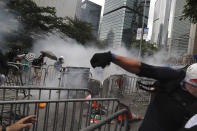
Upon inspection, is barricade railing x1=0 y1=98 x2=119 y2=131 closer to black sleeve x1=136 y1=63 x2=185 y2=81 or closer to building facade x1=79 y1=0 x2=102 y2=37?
black sleeve x1=136 y1=63 x2=185 y2=81

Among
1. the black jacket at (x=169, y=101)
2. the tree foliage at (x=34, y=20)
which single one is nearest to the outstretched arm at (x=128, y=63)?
the black jacket at (x=169, y=101)

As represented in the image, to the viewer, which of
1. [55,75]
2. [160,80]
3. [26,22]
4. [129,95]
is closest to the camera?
[160,80]

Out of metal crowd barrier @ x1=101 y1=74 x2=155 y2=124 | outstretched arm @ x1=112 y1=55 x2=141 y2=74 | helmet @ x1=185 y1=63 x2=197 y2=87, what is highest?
outstretched arm @ x1=112 y1=55 x2=141 y2=74

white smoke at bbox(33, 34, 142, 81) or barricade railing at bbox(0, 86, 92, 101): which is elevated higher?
white smoke at bbox(33, 34, 142, 81)

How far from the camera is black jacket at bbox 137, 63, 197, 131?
1.60 metres

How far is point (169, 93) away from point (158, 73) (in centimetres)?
26

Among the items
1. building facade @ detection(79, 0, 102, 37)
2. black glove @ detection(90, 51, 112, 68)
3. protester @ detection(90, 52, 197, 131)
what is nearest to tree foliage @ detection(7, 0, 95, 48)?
black glove @ detection(90, 51, 112, 68)

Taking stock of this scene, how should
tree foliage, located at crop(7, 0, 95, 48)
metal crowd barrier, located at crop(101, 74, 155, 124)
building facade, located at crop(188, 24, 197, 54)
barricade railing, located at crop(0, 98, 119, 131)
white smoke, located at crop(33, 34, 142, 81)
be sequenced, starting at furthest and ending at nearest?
white smoke, located at crop(33, 34, 142, 81) → building facade, located at crop(188, 24, 197, 54) → tree foliage, located at crop(7, 0, 95, 48) → metal crowd barrier, located at crop(101, 74, 155, 124) → barricade railing, located at crop(0, 98, 119, 131)

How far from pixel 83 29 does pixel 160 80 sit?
28635 mm

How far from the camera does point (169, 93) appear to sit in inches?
65.4

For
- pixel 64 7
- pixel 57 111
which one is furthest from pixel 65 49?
pixel 64 7

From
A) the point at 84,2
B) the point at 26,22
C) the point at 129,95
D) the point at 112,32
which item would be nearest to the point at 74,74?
the point at 129,95

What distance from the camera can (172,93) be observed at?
1.66 m

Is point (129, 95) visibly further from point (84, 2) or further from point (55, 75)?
point (84, 2)
